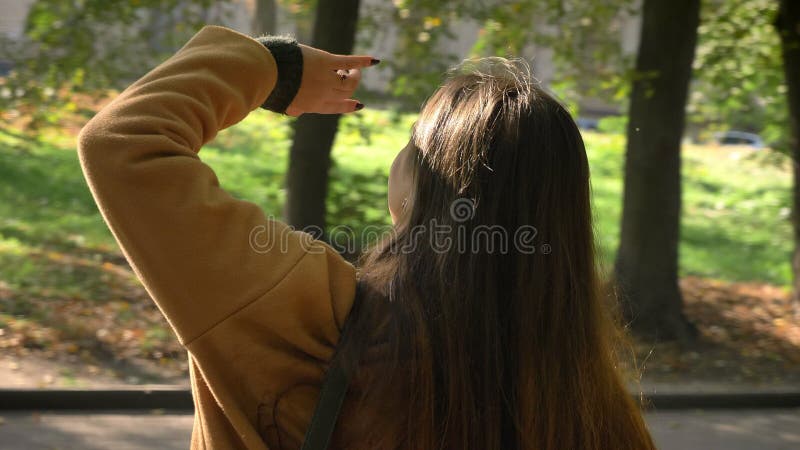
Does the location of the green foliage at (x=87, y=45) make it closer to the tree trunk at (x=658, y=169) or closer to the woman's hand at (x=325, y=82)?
the tree trunk at (x=658, y=169)

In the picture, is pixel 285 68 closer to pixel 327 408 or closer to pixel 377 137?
pixel 327 408

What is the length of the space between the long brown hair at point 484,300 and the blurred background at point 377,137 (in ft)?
16.1

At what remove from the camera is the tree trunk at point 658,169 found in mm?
7328

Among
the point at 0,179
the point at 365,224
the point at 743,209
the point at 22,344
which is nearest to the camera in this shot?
the point at 22,344

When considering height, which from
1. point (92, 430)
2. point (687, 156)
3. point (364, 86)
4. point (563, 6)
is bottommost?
point (687, 156)

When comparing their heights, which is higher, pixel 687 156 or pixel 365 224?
pixel 365 224

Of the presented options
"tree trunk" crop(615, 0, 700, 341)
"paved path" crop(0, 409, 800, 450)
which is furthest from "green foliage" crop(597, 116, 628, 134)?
"paved path" crop(0, 409, 800, 450)

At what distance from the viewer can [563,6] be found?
8.40 metres

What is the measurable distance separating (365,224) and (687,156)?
10065 mm

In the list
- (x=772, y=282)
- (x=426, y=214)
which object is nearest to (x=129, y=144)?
(x=426, y=214)

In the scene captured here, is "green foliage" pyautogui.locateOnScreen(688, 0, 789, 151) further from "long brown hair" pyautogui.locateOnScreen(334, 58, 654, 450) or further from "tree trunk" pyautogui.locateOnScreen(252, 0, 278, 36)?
"long brown hair" pyautogui.locateOnScreen(334, 58, 654, 450)

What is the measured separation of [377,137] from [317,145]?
4.30 ft

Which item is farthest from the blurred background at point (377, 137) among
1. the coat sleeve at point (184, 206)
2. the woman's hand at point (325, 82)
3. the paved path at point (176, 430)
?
the coat sleeve at point (184, 206)

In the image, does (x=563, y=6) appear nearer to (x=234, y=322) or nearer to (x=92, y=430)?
(x=92, y=430)
